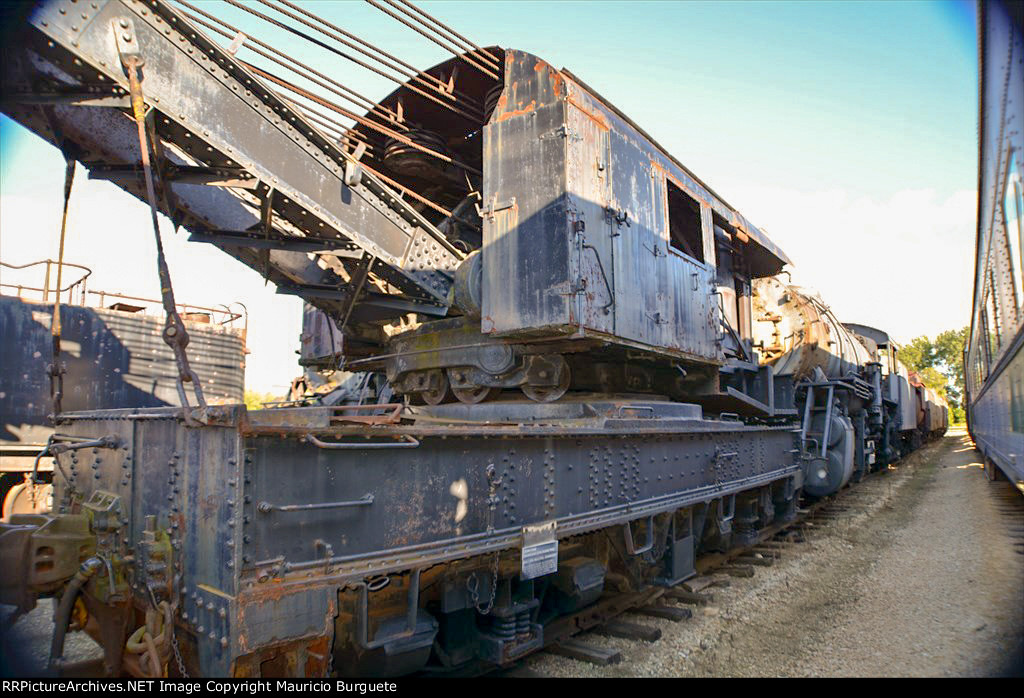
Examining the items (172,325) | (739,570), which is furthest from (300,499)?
(739,570)

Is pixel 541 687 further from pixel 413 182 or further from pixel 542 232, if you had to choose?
pixel 413 182

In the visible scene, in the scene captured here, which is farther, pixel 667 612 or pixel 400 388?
pixel 400 388

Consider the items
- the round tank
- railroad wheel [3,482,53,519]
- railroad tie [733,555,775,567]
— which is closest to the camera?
railroad tie [733,555,775,567]

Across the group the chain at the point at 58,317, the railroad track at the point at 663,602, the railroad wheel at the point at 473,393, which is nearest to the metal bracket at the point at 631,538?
the railroad track at the point at 663,602

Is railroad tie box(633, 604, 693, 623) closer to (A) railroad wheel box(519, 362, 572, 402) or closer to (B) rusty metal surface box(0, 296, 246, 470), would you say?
(A) railroad wheel box(519, 362, 572, 402)

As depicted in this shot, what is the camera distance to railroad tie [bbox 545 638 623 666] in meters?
4.56

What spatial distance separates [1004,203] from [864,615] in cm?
367

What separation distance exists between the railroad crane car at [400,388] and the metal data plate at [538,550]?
1 centimetres

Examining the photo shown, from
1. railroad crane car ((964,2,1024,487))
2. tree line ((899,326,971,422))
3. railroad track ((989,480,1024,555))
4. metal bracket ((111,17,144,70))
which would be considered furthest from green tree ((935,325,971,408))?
metal bracket ((111,17,144,70))

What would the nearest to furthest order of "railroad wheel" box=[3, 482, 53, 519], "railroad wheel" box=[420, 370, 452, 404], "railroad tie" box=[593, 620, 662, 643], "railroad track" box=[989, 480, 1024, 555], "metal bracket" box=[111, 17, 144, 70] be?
"metal bracket" box=[111, 17, 144, 70]
"railroad tie" box=[593, 620, 662, 643]
"railroad wheel" box=[420, 370, 452, 404]
"railroad track" box=[989, 480, 1024, 555]
"railroad wheel" box=[3, 482, 53, 519]

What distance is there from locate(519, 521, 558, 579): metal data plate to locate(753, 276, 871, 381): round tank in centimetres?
829

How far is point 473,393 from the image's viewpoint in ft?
19.5

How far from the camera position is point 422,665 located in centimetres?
358

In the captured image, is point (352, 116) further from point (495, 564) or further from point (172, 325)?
point (495, 564)
